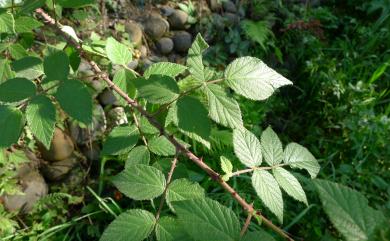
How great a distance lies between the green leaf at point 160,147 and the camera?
0.92m

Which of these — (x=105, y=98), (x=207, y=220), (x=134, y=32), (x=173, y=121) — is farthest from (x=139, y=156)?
(x=134, y=32)

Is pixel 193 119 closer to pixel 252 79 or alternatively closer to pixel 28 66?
pixel 252 79

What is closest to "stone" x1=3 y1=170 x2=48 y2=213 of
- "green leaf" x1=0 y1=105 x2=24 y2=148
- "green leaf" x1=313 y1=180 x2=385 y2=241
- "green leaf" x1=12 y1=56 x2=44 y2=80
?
"green leaf" x1=12 y1=56 x2=44 y2=80

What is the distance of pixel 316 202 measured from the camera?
249 centimetres

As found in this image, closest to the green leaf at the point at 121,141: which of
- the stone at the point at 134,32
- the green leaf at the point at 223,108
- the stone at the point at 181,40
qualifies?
the green leaf at the point at 223,108

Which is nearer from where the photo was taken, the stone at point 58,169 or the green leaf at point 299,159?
the green leaf at point 299,159

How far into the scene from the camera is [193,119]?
738 mm

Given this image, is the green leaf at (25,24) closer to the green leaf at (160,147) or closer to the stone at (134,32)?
the green leaf at (160,147)

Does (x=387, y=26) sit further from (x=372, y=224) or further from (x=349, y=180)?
(x=372, y=224)

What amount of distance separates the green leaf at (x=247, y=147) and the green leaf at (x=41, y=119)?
0.37 metres

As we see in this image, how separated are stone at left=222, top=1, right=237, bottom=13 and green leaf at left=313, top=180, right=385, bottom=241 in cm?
335

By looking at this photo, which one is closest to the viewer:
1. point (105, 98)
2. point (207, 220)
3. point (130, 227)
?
point (207, 220)

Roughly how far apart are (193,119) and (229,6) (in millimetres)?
3113

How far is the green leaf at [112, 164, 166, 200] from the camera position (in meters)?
0.72
